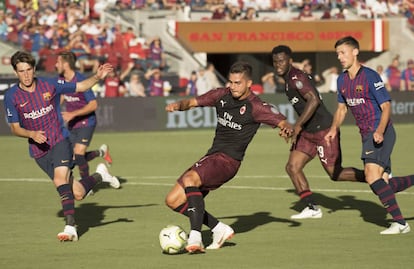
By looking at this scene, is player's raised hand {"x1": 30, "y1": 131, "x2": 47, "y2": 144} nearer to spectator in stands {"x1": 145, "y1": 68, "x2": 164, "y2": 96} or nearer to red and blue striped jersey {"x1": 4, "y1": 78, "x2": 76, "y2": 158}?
red and blue striped jersey {"x1": 4, "y1": 78, "x2": 76, "y2": 158}

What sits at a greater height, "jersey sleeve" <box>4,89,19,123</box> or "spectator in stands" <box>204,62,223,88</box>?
"jersey sleeve" <box>4,89,19,123</box>

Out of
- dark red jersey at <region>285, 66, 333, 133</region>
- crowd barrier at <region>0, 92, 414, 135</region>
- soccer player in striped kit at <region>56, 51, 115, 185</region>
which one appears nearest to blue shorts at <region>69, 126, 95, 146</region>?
soccer player in striped kit at <region>56, 51, 115, 185</region>

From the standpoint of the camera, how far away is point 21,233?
12.4 m

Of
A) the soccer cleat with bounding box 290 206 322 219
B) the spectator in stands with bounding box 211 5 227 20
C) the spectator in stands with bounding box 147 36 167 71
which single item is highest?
the spectator in stands with bounding box 211 5 227 20

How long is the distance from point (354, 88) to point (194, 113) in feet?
62.4

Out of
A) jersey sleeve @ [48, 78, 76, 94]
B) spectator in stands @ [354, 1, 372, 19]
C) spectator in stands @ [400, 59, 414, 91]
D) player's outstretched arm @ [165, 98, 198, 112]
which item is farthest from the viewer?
spectator in stands @ [354, 1, 372, 19]

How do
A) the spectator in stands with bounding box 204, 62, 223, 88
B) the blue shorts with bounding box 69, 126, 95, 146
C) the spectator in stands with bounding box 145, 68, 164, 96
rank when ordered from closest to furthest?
the blue shorts with bounding box 69, 126, 95, 146 → the spectator in stands with bounding box 145, 68, 164, 96 → the spectator in stands with bounding box 204, 62, 223, 88

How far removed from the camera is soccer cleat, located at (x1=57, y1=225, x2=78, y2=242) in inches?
449

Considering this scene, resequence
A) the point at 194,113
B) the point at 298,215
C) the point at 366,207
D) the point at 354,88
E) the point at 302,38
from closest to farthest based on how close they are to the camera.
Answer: the point at 354,88, the point at 298,215, the point at 366,207, the point at 194,113, the point at 302,38

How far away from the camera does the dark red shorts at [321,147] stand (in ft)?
43.1

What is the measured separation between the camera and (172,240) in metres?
10.5

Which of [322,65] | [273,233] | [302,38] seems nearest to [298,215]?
[273,233]

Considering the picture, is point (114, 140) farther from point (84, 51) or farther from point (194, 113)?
point (84, 51)

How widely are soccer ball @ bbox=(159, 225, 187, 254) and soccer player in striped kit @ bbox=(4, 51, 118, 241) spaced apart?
1.47m
